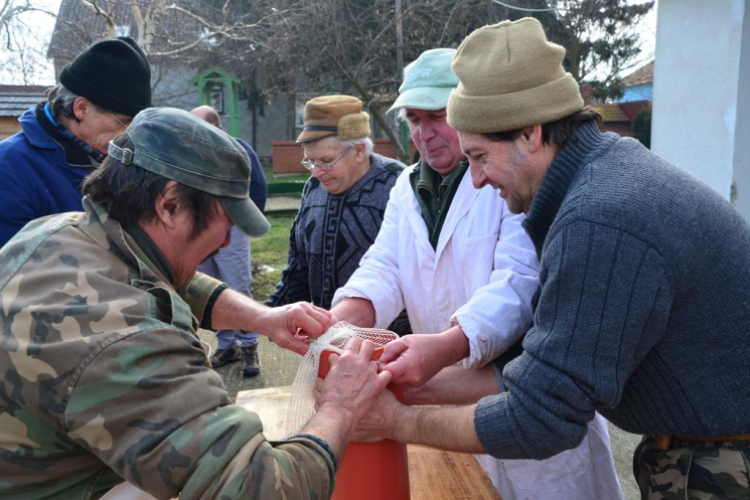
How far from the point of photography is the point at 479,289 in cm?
190

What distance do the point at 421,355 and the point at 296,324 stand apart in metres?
0.49

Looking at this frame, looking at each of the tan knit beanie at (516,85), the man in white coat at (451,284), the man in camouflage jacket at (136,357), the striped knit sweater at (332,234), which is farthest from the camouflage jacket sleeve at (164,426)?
the striped knit sweater at (332,234)

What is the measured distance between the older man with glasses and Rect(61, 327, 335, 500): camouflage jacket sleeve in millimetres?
1842

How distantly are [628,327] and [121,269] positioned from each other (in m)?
1.06

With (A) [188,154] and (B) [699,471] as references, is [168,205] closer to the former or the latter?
(A) [188,154]

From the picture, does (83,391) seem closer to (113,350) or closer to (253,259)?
(113,350)

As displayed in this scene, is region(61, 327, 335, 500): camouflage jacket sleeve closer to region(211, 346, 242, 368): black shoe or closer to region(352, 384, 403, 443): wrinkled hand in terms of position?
region(352, 384, 403, 443): wrinkled hand

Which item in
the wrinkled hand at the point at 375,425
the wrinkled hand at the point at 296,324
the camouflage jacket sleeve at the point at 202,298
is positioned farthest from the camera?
the camouflage jacket sleeve at the point at 202,298

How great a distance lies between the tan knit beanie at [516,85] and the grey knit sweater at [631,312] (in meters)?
0.12

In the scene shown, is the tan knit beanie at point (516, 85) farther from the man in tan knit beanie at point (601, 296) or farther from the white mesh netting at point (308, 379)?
the white mesh netting at point (308, 379)

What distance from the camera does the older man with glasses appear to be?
3092mm

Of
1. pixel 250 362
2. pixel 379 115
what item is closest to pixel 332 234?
pixel 250 362

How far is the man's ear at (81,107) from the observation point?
2516mm

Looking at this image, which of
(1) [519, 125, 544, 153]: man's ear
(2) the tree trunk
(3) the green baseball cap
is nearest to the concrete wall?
(3) the green baseball cap
